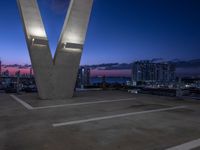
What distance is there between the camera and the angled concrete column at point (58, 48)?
7914mm

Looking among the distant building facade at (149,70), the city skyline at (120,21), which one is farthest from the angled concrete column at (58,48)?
the distant building facade at (149,70)

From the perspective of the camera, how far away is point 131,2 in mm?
18062

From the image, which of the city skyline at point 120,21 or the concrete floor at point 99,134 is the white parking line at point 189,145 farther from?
the city skyline at point 120,21

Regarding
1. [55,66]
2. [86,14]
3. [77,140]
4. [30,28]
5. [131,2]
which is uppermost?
[131,2]

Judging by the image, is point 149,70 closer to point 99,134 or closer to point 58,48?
point 58,48

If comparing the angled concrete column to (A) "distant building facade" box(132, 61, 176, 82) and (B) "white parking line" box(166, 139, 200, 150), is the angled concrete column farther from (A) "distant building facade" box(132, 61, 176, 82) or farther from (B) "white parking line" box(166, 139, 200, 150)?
(A) "distant building facade" box(132, 61, 176, 82)

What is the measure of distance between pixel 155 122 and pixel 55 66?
17.9 ft

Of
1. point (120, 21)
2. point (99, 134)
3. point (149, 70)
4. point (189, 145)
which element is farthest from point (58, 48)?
point (149, 70)

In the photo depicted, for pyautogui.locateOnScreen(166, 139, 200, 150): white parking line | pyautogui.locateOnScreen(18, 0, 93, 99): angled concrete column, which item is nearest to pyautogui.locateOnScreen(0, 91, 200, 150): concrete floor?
pyautogui.locateOnScreen(166, 139, 200, 150): white parking line

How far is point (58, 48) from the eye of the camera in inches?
333

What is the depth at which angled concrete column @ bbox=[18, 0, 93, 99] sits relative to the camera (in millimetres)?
7914

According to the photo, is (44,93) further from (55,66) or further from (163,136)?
(163,136)

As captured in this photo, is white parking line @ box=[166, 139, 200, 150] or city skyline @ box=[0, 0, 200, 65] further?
city skyline @ box=[0, 0, 200, 65]

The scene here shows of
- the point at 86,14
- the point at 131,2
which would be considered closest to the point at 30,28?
the point at 86,14
